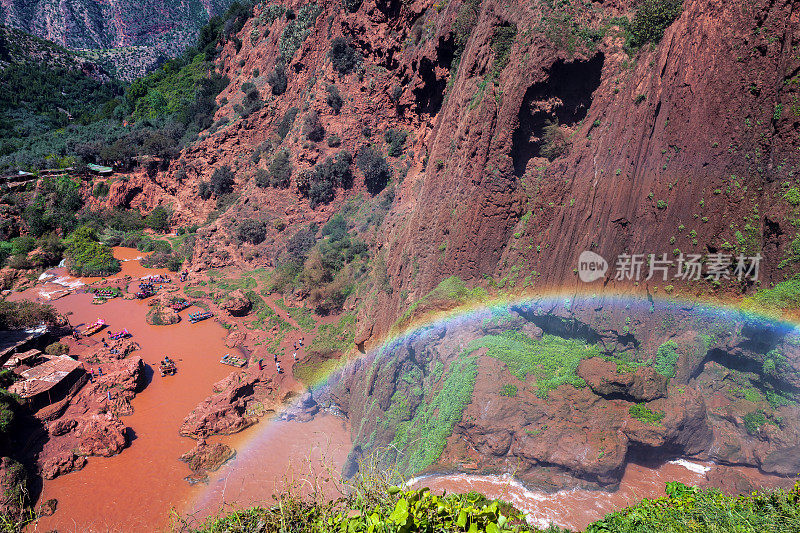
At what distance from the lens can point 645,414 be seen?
497 inches

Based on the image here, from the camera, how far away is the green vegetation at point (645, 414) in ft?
41.1

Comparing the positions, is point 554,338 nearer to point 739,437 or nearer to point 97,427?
point 739,437

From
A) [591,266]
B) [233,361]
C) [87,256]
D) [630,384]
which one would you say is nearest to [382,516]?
[630,384]

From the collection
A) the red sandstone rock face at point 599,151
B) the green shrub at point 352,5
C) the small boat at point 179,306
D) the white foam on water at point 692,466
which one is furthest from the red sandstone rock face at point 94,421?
the green shrub at point 352,5

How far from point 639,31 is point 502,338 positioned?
12160mm

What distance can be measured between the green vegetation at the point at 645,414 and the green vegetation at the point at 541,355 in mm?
1675

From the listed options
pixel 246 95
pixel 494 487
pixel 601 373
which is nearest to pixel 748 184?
pixel 601 373

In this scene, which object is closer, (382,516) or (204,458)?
(382,516)

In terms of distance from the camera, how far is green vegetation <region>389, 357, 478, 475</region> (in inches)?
Result: 512

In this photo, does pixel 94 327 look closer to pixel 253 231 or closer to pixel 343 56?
pixel 253 231

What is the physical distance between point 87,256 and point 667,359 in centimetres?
4108

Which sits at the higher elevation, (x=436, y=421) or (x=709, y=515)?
(x=709, y=515)

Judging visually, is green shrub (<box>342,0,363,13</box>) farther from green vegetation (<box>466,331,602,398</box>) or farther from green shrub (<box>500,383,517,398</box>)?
green shrub (<box>500,383,517,398</box>)

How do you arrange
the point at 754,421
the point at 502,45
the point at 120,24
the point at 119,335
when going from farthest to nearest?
the point at 120,24 → the point at 119,335 → the point at 502,45 → the point at 754,421
